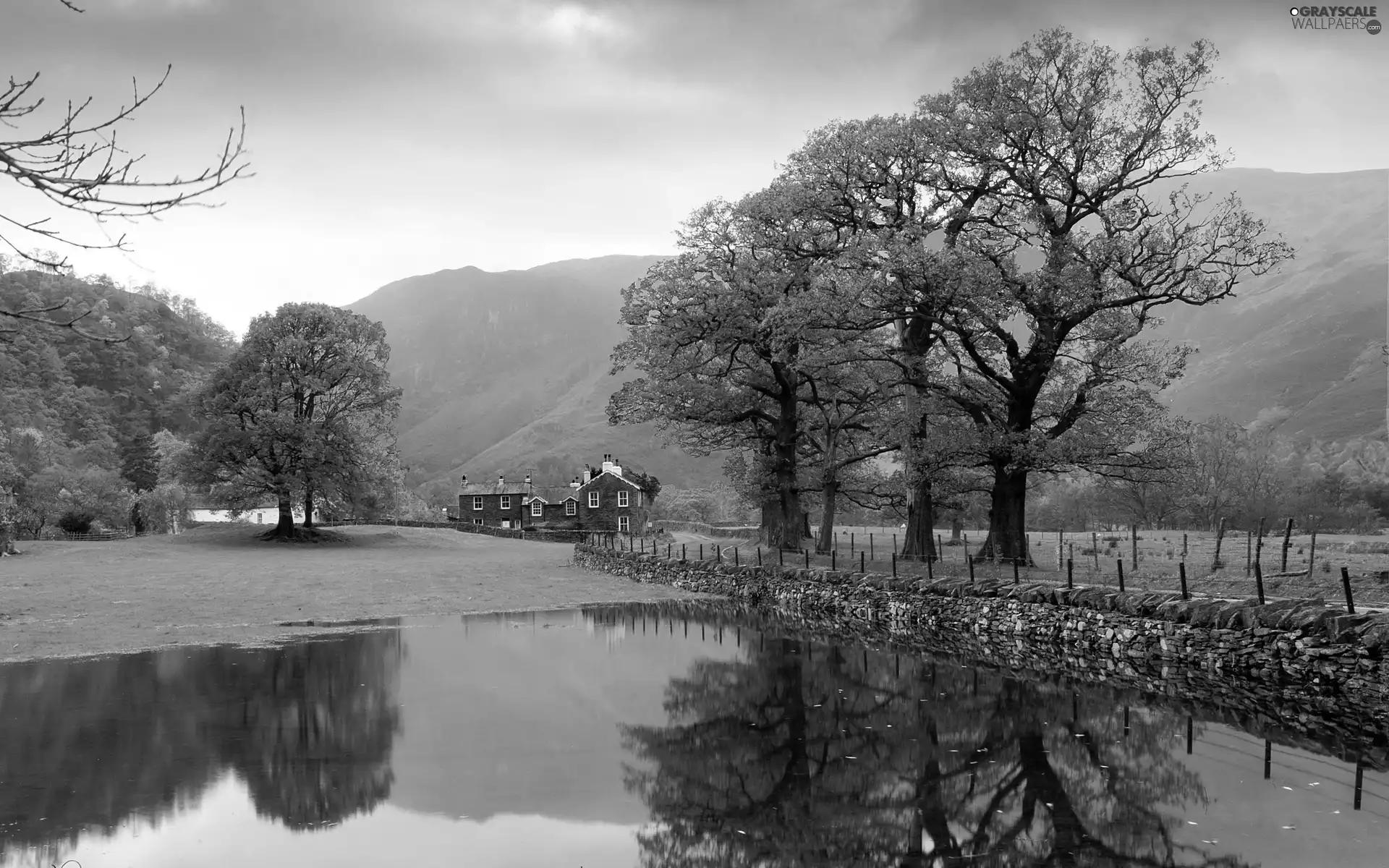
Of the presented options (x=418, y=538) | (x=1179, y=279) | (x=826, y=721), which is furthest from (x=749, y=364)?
(x=418, y=538)

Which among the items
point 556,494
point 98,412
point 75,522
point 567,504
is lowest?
point 75,522

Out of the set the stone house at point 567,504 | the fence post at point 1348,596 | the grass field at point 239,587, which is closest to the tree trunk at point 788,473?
the grass field at point 239,587

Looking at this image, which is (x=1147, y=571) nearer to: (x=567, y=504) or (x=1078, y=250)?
(x=1078, y=250)

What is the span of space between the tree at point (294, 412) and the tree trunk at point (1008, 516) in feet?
137

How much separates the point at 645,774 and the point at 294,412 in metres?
53.6

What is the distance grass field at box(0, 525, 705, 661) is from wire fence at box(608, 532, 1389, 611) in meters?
7.03

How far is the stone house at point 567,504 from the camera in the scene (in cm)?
9256

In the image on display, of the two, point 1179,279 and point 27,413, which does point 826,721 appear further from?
point 27,413

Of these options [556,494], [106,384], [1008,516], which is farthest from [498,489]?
[1008,516]

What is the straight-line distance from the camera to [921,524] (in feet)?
112

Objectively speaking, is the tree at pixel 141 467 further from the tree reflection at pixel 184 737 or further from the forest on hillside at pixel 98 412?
the tree reflection at pixel 184 737

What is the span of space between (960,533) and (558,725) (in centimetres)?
4972

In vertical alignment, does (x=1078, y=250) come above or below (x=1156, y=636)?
above

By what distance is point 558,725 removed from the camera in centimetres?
1534
